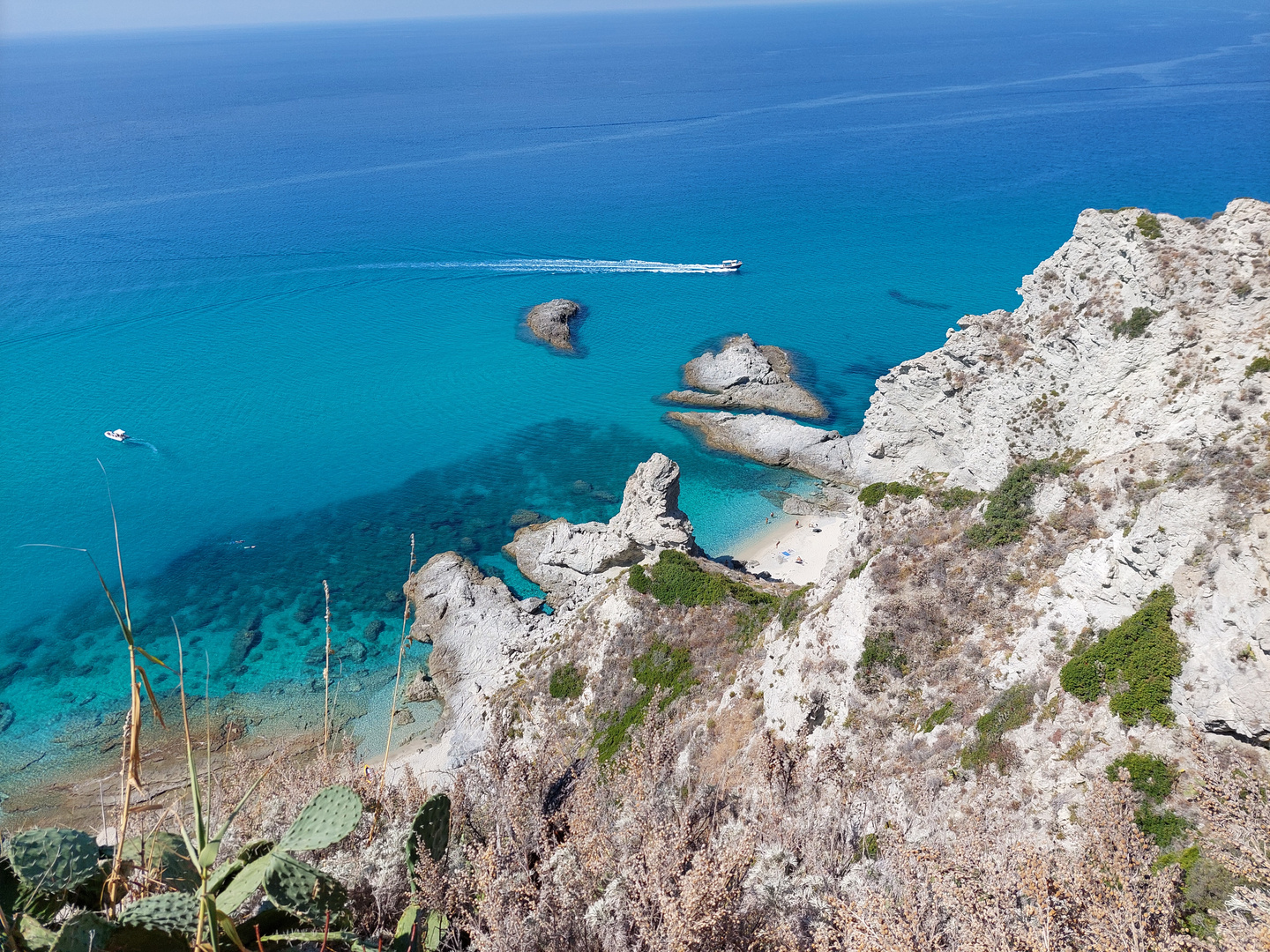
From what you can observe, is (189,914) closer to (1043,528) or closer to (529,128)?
(1043,528)

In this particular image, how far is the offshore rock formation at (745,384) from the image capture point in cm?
5069

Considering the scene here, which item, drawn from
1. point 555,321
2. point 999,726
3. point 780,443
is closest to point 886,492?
point 999,726

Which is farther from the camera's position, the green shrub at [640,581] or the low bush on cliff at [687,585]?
the green shrub at [640,581]

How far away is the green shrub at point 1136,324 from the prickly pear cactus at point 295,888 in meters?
25.3

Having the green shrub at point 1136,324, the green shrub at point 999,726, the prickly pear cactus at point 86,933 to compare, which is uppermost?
the prickly pear cactus at point 86,933

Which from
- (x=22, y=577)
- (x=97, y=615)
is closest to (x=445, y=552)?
(x=97, y=615)

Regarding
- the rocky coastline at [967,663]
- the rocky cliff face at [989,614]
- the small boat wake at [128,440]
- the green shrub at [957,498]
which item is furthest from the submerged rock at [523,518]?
the small boat wake at [128,440]

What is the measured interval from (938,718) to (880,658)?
6.67 ft

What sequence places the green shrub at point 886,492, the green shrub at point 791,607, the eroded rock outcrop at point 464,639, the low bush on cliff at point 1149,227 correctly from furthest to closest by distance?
the eroded rock outcrop at point 464,639 < the low bush on cliff at point 1149,227 < the green shrub at point 886,492 < the green shrub at point 791,607

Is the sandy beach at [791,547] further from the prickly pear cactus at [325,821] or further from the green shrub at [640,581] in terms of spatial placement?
the prickly pear cactus at [325,821]

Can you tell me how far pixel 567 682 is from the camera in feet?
83.4

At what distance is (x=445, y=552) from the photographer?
121 ft

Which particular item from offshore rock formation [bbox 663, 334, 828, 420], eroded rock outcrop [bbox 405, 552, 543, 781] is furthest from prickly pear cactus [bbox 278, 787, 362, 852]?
offshore rock formation [bbox 663, 334, 828, 420]

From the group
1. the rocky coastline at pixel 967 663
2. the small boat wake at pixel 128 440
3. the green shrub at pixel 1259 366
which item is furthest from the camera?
the small boat wake at pixel 128 440
